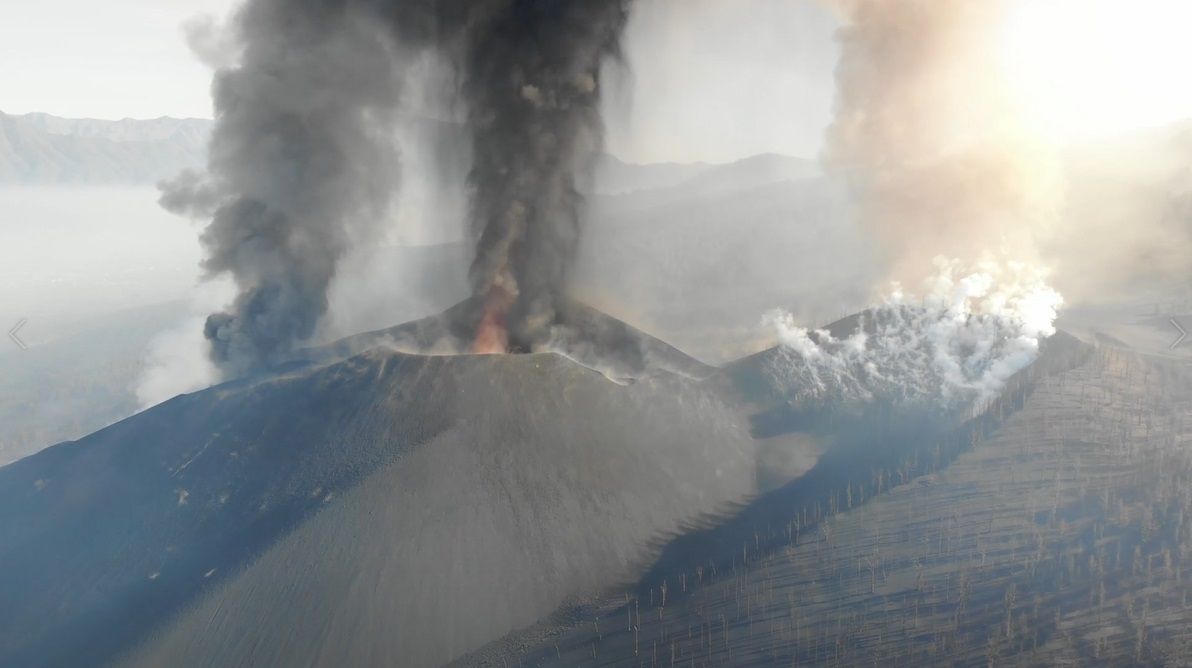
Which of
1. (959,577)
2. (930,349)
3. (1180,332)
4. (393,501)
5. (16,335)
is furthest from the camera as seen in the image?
(16,335)

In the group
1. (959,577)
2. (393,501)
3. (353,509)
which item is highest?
(393,501)

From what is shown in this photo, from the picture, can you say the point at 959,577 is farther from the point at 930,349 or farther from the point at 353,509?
the point at 353,509

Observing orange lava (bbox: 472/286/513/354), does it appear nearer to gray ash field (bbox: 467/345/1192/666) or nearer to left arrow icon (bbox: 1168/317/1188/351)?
gray ash field (bbox: 467/345/1192/666)

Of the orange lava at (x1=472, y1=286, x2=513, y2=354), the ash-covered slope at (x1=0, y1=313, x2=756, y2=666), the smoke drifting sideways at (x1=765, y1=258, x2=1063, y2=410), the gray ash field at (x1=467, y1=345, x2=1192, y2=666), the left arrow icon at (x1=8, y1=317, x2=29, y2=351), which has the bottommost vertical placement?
the gray ash field at (x1=467, y1=345, x2=1192, y2=666)

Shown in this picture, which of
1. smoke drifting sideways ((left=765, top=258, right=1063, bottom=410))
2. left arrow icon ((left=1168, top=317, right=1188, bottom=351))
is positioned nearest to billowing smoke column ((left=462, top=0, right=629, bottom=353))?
smoke drifting sideways ((left=765, top=258, right=1063, bottom=410))

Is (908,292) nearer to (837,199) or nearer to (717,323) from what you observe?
(717,323)

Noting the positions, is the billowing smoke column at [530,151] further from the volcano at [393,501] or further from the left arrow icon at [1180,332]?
the left arrow icon at [1180,332]

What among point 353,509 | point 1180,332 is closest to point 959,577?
point 353,509
